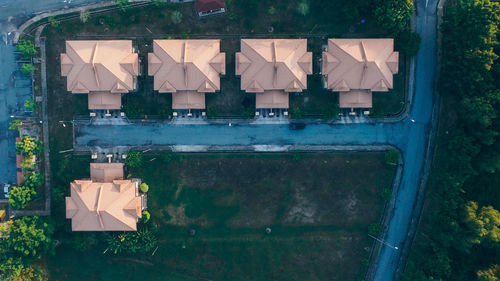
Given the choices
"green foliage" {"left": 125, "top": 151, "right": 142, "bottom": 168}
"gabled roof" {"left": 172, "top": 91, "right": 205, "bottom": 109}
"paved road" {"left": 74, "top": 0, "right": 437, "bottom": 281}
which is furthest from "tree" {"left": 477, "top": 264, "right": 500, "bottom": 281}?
"green foliage" {"left": 125, "top": 151, "right": 142, "bottom": 168}

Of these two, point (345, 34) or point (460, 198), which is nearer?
point (460, 198)

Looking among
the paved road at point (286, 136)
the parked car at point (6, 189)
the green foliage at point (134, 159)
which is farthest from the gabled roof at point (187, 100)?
the parked car at point (6, 189)

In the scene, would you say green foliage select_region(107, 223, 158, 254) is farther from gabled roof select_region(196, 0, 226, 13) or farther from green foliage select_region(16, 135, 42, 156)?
gabled roof select_region(196, 0, 226, 13)

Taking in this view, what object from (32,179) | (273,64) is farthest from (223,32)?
(32,179)

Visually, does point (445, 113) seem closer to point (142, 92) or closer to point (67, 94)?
point (142, 92)

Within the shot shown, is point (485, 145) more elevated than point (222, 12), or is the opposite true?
point (222, 12)

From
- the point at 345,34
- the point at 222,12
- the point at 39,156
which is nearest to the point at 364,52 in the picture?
the point at 345,34

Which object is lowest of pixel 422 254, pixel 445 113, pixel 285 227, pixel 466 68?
pixel 422 254
